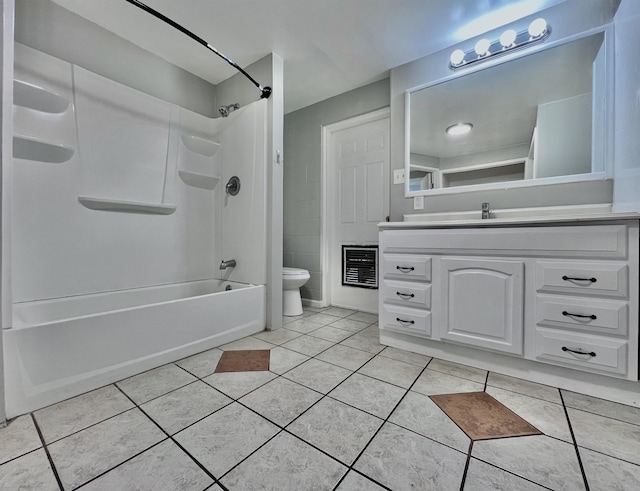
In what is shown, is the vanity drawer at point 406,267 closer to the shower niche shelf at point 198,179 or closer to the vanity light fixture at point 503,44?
the vanity light fixture at point 503,44

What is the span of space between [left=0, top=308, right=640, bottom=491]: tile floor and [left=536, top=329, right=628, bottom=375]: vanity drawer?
16 cm

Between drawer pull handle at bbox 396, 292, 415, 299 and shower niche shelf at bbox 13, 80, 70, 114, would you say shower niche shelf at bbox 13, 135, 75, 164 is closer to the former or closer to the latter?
shower niche shelf at bbox 13, 80, 70, 114

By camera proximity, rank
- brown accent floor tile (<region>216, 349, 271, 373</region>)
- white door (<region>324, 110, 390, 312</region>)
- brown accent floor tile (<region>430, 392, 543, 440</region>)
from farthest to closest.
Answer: white door (<region>324, 110, 390, 312</region>) → brown accent floor tile (<region>216, 349, 271, 373</region>) → brown accent floor tile (<region>430, 392, 543, 440</region>)

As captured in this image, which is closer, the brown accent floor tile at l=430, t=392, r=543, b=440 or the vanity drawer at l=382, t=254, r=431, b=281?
the brown accent floor tile at l=430, t=392, r=543, b=440

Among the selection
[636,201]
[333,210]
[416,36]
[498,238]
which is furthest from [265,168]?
[636,201]

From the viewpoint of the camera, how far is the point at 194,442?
3.12 ft

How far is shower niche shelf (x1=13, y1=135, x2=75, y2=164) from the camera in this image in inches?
60.8

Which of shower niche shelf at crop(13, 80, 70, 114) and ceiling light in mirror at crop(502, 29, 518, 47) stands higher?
ceiling light in mirror at crop(502, 29, 518, 47)

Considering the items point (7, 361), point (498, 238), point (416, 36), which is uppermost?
point (416, 36)

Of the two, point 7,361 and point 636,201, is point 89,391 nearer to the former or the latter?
point 7,361

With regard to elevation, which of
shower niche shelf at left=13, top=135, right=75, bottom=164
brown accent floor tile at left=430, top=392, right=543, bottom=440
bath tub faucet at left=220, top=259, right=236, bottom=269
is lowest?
brown accent floor tile at left=430, top=392, right=543, bottom=440

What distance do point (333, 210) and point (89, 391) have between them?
2.32 metres

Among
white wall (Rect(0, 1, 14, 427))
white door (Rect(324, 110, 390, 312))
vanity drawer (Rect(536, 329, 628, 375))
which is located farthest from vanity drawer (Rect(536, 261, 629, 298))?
white wall (Rect(0, 1, 14, 427))

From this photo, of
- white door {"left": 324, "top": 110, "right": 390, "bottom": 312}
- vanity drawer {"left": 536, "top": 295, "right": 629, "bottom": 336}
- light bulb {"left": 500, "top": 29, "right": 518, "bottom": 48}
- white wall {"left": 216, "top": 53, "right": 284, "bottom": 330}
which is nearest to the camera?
vanity drawer {"left": 536, "top": 295, "right": 629, "bottom": 336}
